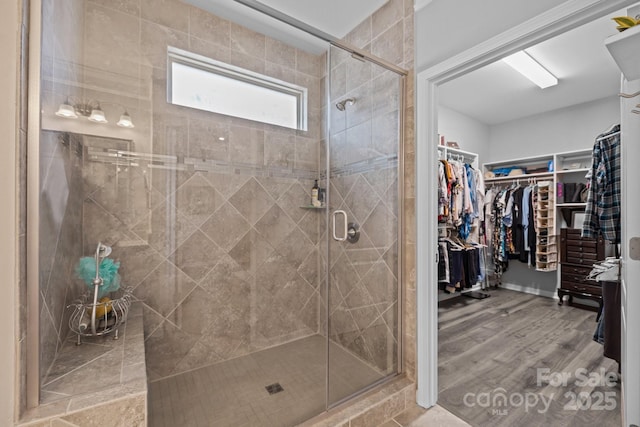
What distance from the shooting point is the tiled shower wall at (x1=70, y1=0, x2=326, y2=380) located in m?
1.83

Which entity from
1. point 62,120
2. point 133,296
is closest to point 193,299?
point 133,296

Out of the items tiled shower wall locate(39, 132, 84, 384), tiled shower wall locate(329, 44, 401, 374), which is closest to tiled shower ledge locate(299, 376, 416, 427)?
tiled shower wall locate(329, 44, 401, 374)

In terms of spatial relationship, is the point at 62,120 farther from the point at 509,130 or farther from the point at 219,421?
the point at 509,130

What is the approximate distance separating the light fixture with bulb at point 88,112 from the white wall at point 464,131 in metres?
3.74

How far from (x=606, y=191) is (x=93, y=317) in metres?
3.09

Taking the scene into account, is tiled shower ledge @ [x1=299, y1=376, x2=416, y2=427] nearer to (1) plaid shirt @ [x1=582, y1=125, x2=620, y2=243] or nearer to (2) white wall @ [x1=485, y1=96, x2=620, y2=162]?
(1) plaid shirt @ [x1=582, y1=125, x2=620, y2=243]

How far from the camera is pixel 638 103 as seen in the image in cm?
108

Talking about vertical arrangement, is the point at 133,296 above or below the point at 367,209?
below

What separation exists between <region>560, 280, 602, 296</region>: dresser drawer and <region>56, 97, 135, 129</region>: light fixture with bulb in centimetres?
495

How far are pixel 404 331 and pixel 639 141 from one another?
1484 mm

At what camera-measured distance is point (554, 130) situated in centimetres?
401

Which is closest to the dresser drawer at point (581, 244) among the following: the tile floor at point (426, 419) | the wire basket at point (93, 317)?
the tile floor at point (426, 419)

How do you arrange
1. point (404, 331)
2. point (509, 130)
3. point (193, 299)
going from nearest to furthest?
point (404, 331), point (193, 299), point (509, 130)

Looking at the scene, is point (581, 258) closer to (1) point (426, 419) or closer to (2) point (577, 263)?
(2) point (577, 263)
